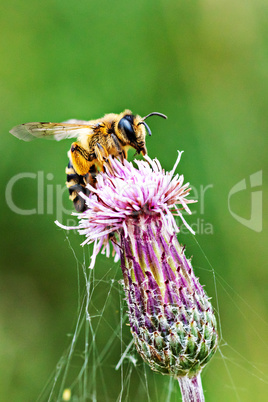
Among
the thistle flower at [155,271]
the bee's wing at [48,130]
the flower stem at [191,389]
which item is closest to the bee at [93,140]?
the bee's wing at [48,130]

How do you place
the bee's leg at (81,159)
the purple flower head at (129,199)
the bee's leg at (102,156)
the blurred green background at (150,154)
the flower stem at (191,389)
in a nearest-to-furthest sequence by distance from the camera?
1. the flower stem at (191,389)
2. the purple flower head at (129,199)
3. the bee's leg at (102,156)
4. the bee's leg at (81,159)
5. the blurred green background at (150,154)

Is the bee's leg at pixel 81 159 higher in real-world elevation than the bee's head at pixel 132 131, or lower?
lower

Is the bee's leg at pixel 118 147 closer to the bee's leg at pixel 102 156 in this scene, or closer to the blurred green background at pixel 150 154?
the bee's leg at pixel 102 156

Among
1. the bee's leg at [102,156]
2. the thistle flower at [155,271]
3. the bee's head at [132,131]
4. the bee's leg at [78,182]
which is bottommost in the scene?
the thistle flower at [155,271]

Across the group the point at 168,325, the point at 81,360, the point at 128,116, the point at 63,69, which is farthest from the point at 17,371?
the point at 63,69

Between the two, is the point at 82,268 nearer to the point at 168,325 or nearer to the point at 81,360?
the point at 81,360

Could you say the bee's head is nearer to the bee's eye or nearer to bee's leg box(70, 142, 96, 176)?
the bee's eye

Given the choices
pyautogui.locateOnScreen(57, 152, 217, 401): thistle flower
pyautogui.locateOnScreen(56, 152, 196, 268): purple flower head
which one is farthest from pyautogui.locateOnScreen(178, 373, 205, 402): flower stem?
pyautogui.locateOnScreen(56, 152, 196, 268): purple flower head

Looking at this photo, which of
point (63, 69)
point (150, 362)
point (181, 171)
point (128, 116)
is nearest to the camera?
point (150, 362)
